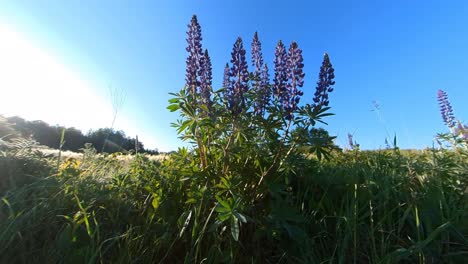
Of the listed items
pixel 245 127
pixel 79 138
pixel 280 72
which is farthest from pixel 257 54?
pixel 79 138

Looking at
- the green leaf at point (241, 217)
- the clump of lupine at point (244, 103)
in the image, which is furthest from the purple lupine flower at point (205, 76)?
the green leaf at point (241, 217)

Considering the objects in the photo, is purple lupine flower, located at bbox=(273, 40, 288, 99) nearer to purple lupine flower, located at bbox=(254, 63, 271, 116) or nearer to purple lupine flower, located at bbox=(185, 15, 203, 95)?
purple lupine flower, located at bbox=(254, 63, 271, 116)

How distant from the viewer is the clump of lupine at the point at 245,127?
2.25 meters

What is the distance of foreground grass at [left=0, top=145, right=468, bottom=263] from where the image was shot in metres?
1.87

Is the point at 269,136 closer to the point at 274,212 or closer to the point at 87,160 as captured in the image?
the point at 274,212

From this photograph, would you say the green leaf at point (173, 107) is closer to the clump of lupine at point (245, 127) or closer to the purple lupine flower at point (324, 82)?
the clump of lupine at point (245, 127)

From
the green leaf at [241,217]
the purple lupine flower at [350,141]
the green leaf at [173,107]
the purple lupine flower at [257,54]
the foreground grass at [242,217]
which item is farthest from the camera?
the purple lupine flower at [350,141]

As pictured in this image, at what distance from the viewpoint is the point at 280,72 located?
2717 mm

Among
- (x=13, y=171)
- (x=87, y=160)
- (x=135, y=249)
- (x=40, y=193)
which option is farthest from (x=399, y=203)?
(x=87, y=160)

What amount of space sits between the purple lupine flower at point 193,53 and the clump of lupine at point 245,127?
0.02 m

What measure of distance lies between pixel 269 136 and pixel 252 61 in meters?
1.23

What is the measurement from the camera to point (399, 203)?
84.1 inches

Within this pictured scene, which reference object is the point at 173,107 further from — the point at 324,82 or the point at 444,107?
the point at 444,107

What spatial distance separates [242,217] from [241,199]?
0.71 feet
